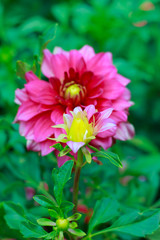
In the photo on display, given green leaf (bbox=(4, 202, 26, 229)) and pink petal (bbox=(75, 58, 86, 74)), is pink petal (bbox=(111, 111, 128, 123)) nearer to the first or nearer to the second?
pink petal (bbox=(75, 58, 86, 74))

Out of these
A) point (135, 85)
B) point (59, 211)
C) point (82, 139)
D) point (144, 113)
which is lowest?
point (144, 113)

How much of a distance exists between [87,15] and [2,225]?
2.51 feet

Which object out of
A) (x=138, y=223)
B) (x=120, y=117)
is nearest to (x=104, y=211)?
(x=138, y=223)

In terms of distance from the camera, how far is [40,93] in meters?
0.61

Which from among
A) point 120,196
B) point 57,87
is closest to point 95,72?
point 57,87

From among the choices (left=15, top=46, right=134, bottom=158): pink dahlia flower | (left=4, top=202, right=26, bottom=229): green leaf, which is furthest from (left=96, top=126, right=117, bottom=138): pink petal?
(left=4, top=202, right=26, bottom=229): green leaf

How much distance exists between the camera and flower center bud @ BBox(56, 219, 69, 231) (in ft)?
1.67

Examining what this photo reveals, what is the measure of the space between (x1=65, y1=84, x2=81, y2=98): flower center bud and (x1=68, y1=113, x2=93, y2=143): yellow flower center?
0.14m

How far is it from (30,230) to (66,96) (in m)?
0.25

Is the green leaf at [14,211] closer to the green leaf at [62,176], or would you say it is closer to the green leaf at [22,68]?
the green leaf at [62,176]

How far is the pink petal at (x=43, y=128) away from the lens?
581mm

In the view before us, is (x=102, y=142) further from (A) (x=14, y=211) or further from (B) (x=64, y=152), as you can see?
(A) (x=14, y=211)

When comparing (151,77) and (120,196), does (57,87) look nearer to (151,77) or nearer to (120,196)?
(120,196)

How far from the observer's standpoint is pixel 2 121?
0.72 meters
